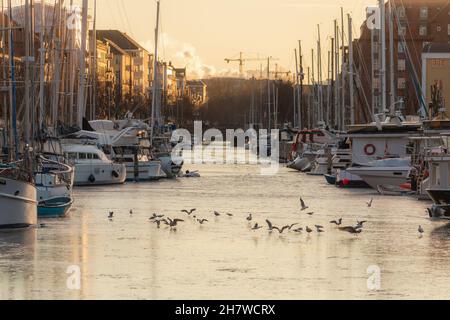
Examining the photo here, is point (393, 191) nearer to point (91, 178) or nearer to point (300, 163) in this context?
→ point (91, 178)

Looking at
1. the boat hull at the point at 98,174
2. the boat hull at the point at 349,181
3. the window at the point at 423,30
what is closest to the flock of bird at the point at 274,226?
the boat hull at the point at 98,174

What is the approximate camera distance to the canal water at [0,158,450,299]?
24.0 m

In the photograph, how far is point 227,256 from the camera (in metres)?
29.8

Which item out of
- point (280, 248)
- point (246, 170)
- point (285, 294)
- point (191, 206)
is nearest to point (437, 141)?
point (191, 206)

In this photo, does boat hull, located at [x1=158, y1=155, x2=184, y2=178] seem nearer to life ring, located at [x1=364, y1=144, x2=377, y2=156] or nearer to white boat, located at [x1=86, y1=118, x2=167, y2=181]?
white boat, located at [x1=86, y1=118, x2=167, y2=181]

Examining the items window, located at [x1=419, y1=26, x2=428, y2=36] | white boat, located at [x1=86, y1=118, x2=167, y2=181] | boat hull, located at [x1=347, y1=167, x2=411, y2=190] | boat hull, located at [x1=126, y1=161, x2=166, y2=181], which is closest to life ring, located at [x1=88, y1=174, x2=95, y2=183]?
white boat, located at [x1=86, y1=118, x2=167, y2=181]

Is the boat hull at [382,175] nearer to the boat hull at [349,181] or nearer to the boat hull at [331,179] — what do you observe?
the boat hull at [349,181]

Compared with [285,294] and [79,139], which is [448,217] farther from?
[79,139]

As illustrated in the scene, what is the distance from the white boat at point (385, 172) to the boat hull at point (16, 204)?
25039 mm

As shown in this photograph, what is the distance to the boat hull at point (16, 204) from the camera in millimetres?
33594

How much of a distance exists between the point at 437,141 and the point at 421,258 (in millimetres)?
20466

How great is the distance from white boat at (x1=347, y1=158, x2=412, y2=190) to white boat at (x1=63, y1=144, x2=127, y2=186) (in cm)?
1196

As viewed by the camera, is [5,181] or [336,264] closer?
[336,264]

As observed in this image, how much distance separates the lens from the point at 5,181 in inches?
1315
